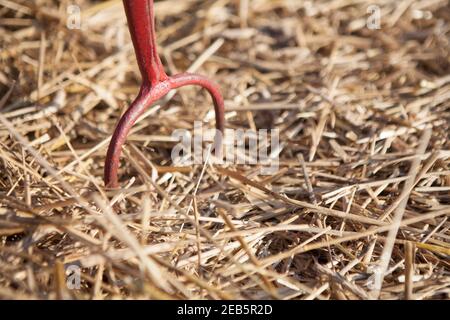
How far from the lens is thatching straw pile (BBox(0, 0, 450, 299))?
51.1 inches

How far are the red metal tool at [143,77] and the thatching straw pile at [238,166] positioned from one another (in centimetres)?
10

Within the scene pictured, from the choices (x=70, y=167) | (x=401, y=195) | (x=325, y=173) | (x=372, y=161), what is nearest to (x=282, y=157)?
(x=325, y=173)

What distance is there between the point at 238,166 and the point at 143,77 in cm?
45

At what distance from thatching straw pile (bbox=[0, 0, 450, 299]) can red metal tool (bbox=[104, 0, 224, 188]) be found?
0.34 ft

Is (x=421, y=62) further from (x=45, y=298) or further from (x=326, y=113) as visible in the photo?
(x=45, y=298)

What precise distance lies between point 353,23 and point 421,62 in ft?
1.16

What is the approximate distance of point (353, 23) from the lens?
241 cm

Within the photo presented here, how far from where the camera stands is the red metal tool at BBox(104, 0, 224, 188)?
4.55 feet

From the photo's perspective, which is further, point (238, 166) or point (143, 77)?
point (238, 166)

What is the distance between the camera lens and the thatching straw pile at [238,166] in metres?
1.30

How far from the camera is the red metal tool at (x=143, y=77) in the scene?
1386 millimetres

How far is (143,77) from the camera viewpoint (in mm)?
1502

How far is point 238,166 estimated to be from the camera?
1.75m

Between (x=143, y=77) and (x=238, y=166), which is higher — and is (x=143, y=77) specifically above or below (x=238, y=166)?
above
